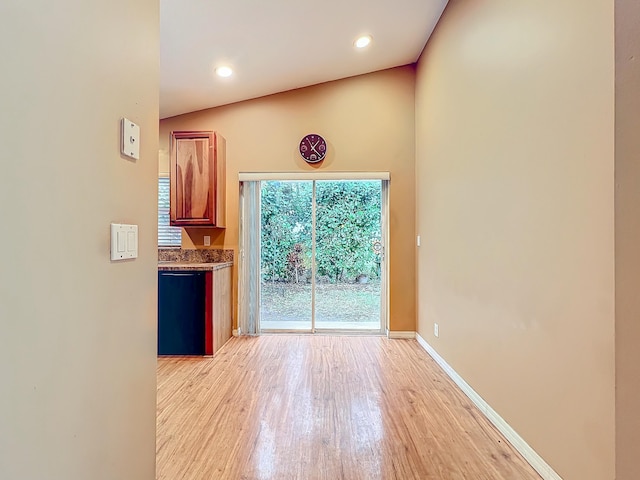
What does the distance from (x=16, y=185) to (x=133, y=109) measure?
507 millimetres

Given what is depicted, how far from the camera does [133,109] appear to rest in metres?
1.06

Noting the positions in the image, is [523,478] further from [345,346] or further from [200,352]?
[200,352]

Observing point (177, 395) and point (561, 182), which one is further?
point (177, 395)

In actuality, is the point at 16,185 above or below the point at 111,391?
above

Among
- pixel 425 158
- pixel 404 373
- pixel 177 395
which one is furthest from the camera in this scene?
pixel 425 158

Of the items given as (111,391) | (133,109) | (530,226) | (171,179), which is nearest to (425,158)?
(530,226)

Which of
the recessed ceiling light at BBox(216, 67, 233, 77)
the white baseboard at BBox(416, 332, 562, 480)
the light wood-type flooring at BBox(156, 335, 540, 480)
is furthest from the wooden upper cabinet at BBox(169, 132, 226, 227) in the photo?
the white baseboard at BBox(416, 332, 562, 480)

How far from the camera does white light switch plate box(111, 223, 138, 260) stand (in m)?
0.97

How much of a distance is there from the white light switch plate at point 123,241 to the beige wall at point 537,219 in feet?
5.75

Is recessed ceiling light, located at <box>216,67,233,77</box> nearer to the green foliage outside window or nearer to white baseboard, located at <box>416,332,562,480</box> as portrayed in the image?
the green foliage outside window

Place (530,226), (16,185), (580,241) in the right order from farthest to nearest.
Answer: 1. (530,226)
2. (580,241)
3. (16,185)

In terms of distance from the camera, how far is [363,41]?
330cm

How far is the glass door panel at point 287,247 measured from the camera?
4234 mm

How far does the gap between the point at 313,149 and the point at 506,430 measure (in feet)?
11.0
